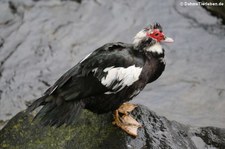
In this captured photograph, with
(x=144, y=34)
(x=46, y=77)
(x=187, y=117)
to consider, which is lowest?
(x=187, y=117)

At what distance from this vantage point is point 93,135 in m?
4.34

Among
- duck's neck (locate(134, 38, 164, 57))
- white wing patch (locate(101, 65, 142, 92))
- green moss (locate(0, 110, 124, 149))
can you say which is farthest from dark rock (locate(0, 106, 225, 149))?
duck's neck (locate(134, 38, 164, 57))

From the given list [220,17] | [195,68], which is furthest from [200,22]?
[195,68]

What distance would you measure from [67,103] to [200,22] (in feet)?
12.2

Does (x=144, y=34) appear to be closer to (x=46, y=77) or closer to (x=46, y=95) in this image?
(x=46, y=95)

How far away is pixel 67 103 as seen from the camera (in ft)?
13.4

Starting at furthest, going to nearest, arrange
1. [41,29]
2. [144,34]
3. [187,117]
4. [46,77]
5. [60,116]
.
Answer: [41,29]
[46,77]
[187,117]
[144,34]
[60,116]

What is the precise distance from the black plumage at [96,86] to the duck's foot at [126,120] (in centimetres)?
23

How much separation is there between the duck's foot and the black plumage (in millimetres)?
227

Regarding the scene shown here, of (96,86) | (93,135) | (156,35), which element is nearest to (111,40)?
(156,35)

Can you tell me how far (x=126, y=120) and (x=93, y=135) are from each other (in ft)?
1.21

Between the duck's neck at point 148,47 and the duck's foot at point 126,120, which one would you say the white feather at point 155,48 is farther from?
the duck's foot at point 126,120

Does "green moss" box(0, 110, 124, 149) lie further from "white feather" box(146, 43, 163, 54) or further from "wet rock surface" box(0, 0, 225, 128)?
"wet rock surface" box(0, 0, 225, 128)

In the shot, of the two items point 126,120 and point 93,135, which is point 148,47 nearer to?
point 126,120
